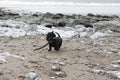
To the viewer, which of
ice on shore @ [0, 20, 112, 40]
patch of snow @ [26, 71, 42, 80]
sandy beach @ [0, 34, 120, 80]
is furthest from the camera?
ice on shore @ [0, 20, 112, 40]

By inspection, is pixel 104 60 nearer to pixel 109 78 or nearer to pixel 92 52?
pixel 92 52

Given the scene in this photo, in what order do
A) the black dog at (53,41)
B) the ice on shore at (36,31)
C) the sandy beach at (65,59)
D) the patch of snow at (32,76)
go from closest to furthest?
the patch of snow at (32,76), the sandy beach at (65,59), the black dog at (53,41), the ice on shore at (36,31)

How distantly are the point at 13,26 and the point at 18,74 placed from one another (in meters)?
7.74

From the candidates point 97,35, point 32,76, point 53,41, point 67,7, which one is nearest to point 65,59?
point 53,41

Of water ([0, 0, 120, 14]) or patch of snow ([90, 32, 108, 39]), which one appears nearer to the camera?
patch of snow ([90, 32, 108, 39])

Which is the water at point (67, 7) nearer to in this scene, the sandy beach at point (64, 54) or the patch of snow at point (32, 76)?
the sandy beach at point (64, 54)

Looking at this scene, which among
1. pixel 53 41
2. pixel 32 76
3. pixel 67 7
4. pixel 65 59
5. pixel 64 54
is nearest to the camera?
pixel 32 76

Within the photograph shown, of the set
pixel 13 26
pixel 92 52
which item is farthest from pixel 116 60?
pixel 13 26

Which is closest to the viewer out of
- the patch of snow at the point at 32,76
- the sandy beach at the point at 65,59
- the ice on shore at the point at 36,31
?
the patch of snow at the point at 32,76

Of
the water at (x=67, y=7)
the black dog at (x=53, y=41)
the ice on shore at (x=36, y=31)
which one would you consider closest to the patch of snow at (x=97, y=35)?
A: the ice on shore at (x=36, y=31)

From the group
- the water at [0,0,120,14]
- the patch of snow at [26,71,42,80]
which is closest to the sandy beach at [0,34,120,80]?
the patch of snow at [26,71,42,80]

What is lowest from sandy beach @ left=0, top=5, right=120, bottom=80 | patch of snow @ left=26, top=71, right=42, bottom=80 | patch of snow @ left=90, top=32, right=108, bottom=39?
patch of snow @ left=90, top=32, right=108, bottom=39

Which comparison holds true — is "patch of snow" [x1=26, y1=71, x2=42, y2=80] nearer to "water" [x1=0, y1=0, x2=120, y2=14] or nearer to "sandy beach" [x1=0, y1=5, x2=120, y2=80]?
"sandy beach" [x1=0, y1=5, x2=120, y2=80]

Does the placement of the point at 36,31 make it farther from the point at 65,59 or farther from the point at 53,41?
the point at 65,59
